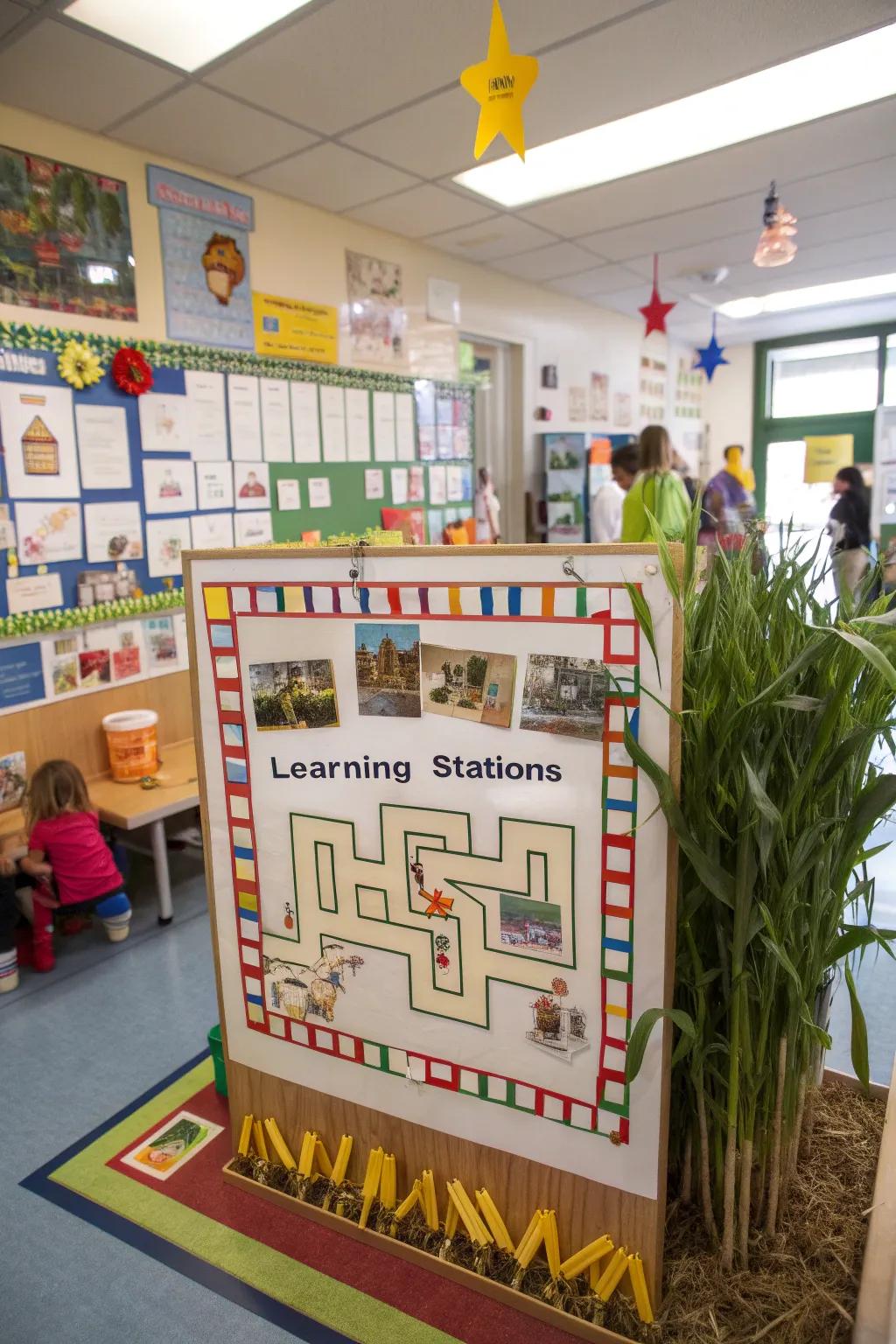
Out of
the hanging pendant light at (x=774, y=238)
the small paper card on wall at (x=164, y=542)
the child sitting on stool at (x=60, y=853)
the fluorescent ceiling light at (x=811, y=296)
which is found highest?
the fluorescent ceiling light at (x=811, y=296)

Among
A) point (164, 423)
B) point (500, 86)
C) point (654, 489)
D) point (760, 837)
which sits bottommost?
point (760, 837)

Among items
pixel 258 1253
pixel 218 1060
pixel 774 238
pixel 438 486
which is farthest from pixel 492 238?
pixel 258 1253

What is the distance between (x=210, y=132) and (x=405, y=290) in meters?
1.52

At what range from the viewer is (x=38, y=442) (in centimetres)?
286

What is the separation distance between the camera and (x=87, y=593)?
3066mm

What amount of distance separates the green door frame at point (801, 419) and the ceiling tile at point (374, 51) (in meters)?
6.15

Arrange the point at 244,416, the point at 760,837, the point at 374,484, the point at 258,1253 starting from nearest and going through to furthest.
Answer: the point at 760,837, the point at 258,1253, the point at 244,416, the point at 374,484

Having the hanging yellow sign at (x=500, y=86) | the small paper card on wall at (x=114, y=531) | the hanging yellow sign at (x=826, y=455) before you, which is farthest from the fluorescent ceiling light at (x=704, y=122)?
the hanging yellow sign at (x=826, y=455)

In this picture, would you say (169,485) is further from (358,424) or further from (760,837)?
(760,837)

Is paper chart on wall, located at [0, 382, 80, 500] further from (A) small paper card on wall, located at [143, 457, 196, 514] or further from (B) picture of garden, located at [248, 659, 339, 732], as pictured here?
(B) picture of garden, located at [248, 659, 339, 732]

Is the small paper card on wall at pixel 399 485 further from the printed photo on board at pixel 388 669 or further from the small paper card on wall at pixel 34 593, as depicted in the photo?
the printed photo on board at pixel 388 669

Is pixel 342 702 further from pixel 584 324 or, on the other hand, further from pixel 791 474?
pixel 791 474

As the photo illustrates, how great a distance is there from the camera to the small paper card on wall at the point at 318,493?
3938 millimetres

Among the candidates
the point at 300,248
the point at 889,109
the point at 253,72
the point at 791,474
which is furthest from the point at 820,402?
the point at 253,72
